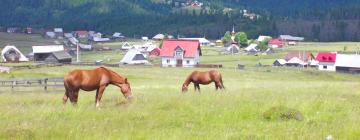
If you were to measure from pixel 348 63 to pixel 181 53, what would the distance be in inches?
1463

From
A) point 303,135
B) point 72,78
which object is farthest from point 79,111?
point 303,135

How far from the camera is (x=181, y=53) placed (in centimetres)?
12462

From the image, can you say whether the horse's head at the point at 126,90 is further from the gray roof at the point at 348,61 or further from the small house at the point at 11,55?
the small house at the point at 11,55

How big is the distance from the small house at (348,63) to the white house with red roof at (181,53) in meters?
31.8

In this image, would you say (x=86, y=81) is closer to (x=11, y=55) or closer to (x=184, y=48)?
(x=184, y=48)

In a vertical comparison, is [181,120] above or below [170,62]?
above

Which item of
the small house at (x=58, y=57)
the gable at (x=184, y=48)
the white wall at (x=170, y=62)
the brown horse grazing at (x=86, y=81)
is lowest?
the white wall at (x=170, y=62)

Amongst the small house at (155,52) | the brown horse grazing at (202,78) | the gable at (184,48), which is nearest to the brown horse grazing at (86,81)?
the brown horse grazing at (202,78)

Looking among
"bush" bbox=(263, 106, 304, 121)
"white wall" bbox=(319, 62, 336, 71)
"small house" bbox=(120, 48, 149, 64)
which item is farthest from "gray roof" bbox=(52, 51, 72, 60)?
"bush" bbox=(263, 106, 304, 121)

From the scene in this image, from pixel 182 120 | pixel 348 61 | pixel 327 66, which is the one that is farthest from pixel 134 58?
pixel 182 120

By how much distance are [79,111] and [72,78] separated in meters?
3.15

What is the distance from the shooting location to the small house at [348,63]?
12254 cm

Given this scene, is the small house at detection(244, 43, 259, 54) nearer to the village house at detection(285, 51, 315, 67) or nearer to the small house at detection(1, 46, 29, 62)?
the village house at detection(285, 51, 315, 67)

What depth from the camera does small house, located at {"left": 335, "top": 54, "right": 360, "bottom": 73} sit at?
123 meters
